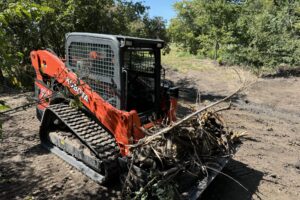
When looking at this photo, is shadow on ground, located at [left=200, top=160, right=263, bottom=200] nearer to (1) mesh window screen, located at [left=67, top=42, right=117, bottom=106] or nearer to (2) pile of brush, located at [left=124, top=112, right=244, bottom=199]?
(2) pile of brush, located at [left=124, top=112, right=244, bottom=199]

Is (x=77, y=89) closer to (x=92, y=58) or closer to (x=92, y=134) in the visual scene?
(x=92, y=58)

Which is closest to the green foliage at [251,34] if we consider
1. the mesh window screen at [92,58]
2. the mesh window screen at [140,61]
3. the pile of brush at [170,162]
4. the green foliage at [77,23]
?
the green foliage at [77,23]

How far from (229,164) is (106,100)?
2.51 m

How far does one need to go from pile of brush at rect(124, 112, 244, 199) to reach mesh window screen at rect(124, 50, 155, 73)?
3.42 ft

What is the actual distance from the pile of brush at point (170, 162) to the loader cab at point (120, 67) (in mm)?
694

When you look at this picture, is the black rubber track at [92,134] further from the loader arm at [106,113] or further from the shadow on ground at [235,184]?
the shadow on ground at [235,184]

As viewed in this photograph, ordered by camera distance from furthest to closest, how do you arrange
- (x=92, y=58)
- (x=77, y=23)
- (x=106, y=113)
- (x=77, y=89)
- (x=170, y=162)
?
(x=77, y=23)
(x=77, y=89)
(x=92, y=58)
(x=106, y=113)
(x=170, y=162)

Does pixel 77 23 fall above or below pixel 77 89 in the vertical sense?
above

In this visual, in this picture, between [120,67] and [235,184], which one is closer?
[120,67]

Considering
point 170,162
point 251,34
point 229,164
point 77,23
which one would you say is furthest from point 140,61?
point 251,34

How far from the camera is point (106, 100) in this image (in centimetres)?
421

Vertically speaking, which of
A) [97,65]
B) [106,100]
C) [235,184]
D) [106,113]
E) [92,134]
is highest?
[97,65]

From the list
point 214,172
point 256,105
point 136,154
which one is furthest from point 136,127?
point 256,105

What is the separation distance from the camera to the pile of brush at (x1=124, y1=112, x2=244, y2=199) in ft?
11.6
